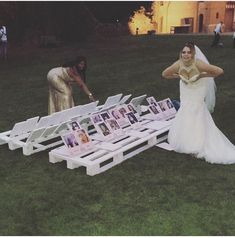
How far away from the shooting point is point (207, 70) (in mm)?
7113

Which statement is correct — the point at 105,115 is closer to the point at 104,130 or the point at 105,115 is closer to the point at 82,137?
the point at 104,130

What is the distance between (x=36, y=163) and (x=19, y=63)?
15.0 m

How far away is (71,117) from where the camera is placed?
27.9ft

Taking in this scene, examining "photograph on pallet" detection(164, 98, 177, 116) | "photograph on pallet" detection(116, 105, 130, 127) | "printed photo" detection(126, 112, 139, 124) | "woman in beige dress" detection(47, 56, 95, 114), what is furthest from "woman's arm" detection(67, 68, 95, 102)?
"photograph on pallet" detection(164, 98, 177, 116)

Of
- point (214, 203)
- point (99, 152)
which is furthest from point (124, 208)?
point (99, 152)

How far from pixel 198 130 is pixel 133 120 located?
63.1 inches

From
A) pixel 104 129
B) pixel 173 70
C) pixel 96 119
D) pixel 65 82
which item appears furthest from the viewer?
pixel 65 82

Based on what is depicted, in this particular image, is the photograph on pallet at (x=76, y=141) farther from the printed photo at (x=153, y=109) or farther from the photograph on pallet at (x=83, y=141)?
the printed photo at (x=153, y=109)

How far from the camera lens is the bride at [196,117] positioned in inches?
280

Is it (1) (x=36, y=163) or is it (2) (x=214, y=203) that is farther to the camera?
(1) (x=36, y=163)

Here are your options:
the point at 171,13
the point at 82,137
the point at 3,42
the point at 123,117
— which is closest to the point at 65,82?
the point at 123,117

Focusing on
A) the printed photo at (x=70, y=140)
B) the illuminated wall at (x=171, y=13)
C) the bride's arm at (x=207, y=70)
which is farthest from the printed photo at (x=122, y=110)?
the illuminated wall at (x=171, y=13)

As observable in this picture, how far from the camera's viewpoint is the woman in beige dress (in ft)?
27.7

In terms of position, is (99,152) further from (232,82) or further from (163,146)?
(232,82)
